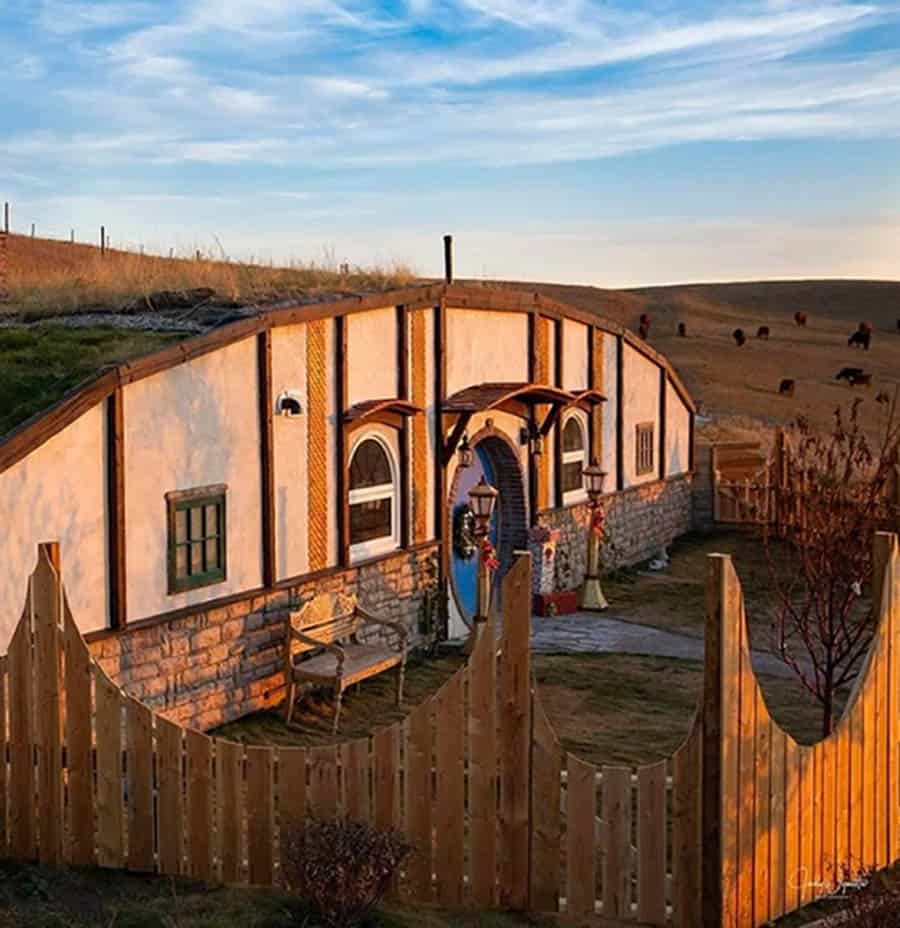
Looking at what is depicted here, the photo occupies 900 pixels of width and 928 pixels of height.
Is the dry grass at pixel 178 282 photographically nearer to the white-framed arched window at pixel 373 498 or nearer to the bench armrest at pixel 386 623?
the white-framed arched window at pixel 373 498

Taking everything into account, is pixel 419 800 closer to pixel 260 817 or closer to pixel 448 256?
pixel 260 817

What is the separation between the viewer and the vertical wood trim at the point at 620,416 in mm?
19859

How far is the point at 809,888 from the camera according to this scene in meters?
6.66

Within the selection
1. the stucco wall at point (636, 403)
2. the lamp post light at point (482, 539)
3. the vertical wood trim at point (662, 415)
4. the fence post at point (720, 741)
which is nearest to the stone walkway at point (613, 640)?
the lamp post light at point (482, 539)

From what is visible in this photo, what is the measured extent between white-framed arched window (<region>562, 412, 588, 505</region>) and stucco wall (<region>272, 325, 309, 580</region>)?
22.0 ft

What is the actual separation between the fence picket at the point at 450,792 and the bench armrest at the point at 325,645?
5013 mm

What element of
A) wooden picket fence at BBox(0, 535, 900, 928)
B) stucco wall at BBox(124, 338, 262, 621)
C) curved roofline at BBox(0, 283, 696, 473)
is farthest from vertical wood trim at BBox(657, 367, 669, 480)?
wooden picket fence at BBox(0, 535, 900, 928)

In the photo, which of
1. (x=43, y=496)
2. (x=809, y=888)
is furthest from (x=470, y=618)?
(x=809, y=888)

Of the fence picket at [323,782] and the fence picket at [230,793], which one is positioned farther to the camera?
the fence picket at [230,793]

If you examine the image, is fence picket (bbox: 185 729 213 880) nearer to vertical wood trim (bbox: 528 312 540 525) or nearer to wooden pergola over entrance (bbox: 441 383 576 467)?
wooden pergola over entrance (bbox: 441 383 576 467)

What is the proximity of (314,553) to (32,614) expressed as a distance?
5718 mm

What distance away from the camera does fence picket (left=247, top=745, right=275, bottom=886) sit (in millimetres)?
6516

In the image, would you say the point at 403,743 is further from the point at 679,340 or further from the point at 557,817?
the point at 679,340

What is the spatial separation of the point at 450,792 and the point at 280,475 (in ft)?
19.7
